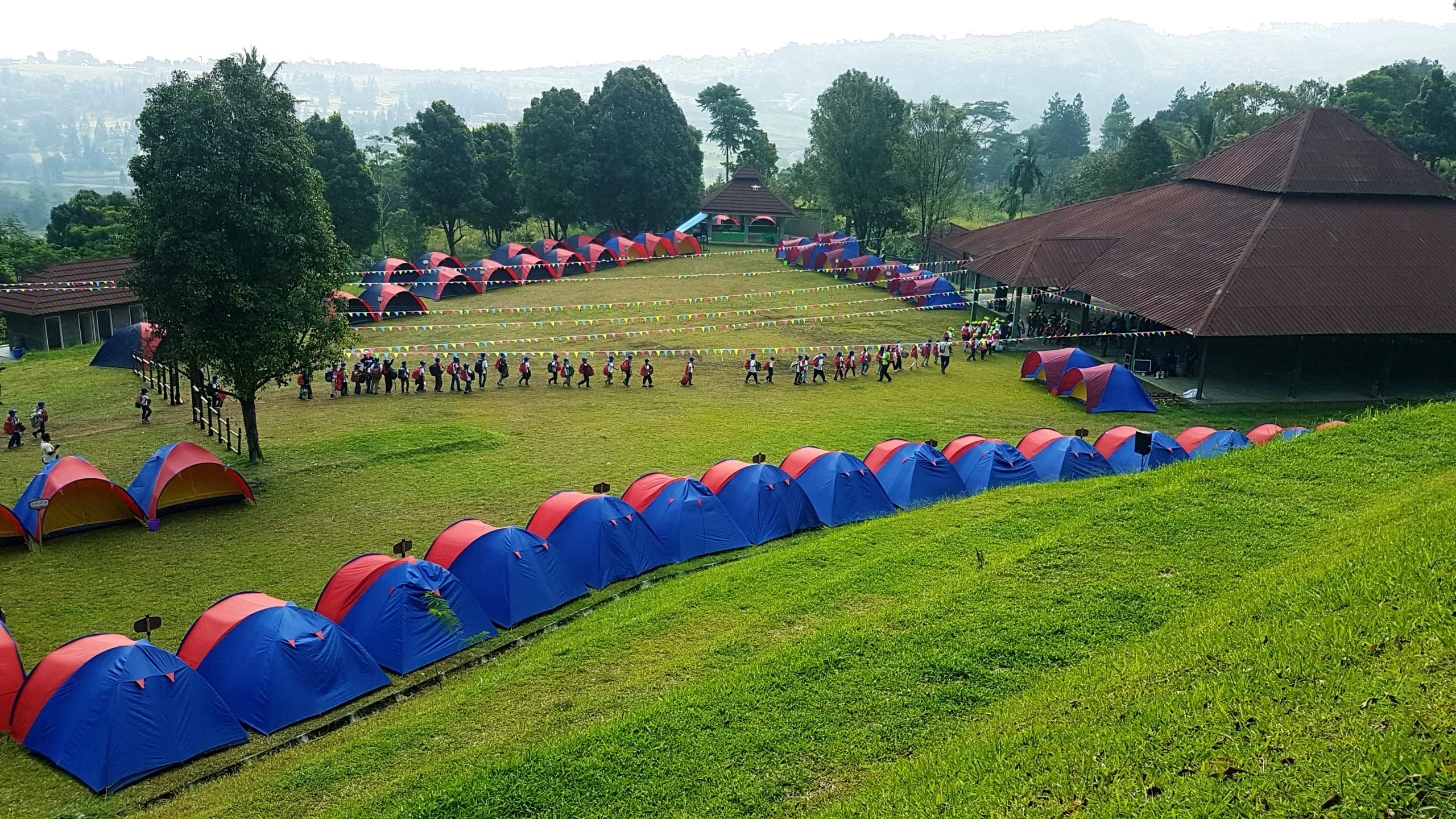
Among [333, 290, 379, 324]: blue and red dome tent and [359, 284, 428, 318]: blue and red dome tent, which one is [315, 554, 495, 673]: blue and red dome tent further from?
[359, 284, 428, 318]: blue and red dome tent

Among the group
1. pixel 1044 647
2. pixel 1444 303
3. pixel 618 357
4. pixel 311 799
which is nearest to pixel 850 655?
pixel 1044 647

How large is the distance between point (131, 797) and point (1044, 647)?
9.21 m

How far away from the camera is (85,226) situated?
143 ft

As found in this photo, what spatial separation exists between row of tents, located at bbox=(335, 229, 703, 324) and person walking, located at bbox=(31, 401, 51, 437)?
12.7 meters

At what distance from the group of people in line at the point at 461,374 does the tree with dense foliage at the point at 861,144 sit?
26223 mm

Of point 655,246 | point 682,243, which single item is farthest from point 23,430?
point 682,243

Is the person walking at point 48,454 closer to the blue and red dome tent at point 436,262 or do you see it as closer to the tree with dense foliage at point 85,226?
the tree with dense foliage at point 85,226

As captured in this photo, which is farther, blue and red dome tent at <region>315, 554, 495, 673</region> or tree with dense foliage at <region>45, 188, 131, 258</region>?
tree with dense foliage at <region>45, 188, 131, 258</region>

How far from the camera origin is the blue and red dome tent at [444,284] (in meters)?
41.6

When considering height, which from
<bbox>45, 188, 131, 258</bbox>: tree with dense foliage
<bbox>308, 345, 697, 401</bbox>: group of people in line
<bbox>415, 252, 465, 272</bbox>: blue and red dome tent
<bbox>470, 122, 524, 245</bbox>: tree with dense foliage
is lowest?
<bbox>308, 345, 697, 401</bbox>: group of people in line

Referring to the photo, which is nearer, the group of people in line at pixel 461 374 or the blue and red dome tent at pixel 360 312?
the group of people in line at pixel 461 374

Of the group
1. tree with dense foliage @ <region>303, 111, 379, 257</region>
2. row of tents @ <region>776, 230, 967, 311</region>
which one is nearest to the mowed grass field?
row of tents @ <region>776, 230, 967, 311</region>

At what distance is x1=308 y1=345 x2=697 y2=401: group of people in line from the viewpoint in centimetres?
2697

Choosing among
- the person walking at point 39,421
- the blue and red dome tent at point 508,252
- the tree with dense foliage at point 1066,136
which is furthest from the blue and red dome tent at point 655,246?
the tree with dense foliage at point 1066,136
